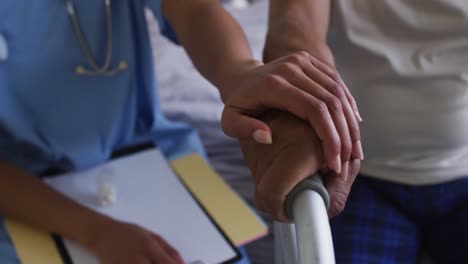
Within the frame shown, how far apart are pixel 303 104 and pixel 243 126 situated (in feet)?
0.19

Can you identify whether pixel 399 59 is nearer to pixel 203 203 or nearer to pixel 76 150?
pixel 203 203

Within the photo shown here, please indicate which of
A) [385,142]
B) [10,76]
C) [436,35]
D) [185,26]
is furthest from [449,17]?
[10,76]

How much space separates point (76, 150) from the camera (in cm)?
79

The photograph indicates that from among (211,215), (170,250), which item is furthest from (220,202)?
(170,250)

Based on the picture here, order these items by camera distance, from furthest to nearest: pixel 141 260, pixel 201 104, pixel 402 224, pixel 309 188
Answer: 1. pixel 201 104
2. pixel 402 224
3. pixel 141 260
4. pixel 309 188

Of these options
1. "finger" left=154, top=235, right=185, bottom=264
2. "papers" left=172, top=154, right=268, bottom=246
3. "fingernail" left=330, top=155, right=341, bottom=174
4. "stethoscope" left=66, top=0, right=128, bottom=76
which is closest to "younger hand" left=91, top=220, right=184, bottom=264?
"finger" left=154, top=235, right=185, bottom=264

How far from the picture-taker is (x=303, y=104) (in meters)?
0.40

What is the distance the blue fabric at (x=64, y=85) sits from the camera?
28.7 inches

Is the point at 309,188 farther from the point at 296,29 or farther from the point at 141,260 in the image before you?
the point at 141,260

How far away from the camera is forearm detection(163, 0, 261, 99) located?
1.75 feet

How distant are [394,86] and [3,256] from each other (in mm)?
→ 611

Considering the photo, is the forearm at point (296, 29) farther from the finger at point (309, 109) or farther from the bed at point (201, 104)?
the bed at point (201, 104)

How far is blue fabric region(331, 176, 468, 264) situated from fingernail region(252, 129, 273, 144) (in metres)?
0.36

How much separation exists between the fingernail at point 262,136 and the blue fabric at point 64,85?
40 cm
